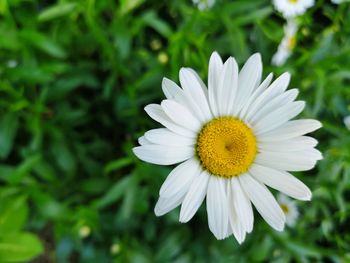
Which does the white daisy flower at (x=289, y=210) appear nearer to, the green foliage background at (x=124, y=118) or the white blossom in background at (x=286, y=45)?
the green foliage background at (x=124, y=118)

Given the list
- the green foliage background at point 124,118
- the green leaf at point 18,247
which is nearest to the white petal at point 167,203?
the green foliage background at point 124,118

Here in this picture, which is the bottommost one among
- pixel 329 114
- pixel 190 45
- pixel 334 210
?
pixel 334 210

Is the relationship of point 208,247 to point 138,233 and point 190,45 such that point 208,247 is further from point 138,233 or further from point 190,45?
point 190,45

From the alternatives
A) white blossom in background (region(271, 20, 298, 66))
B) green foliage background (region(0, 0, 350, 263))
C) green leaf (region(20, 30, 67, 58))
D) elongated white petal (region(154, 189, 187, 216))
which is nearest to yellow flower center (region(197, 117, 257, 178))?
elongated white petal (region(154, 189, 187, 216))

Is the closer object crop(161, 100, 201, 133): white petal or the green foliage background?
crop(161, 100, 201, 133): white petal

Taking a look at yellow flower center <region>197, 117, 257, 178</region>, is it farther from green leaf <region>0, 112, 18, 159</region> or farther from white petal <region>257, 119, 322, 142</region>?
green leaf <region>0, 112, 18, 159</region>

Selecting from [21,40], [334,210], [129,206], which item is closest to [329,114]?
[334,210]

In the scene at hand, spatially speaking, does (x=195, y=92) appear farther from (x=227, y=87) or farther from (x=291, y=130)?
(x=291, y=130)
